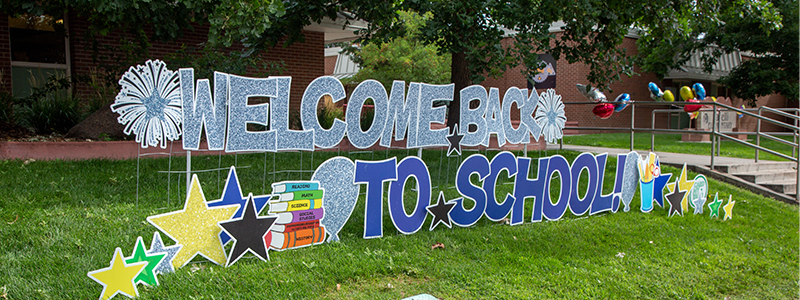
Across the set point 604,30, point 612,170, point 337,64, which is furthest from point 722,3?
point 337,64

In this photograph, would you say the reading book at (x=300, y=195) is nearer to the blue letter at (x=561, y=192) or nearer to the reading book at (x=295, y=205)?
the reading book at (x=295, y=205)

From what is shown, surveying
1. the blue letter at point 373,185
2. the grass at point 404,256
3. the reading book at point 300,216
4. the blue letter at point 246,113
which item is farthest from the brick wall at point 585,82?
the reading book at point 300,216

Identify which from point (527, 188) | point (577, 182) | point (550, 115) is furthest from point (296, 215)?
point (550, 115)

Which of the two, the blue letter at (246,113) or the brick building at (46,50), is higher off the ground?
the brick building at (46,50)

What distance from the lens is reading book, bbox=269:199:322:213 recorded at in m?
3.97

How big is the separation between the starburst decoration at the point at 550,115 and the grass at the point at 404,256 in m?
1.32

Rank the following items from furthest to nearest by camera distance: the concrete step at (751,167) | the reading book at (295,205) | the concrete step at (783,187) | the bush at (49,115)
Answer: the concrete step at (751,167) → the concrete step at (783,187) → the bush at (49,115) → the reading book at (295,205)

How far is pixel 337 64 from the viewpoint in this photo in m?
32.3

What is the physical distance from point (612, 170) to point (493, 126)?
3.45 m

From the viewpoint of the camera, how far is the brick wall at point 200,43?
10188 millimetres

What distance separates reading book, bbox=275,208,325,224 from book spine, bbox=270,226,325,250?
89mm

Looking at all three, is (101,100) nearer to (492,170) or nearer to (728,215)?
(492,170)

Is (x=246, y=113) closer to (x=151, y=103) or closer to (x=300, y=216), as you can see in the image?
(x=151, y=103)

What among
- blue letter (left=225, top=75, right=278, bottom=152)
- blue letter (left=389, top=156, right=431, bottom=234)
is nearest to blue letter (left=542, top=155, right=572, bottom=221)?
blue letter (left=389, top=156, right=431, bottom=234)
